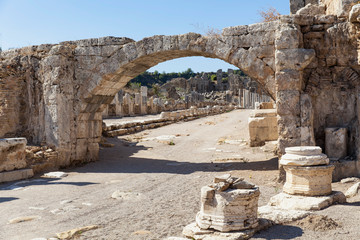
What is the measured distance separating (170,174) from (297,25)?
413 centimetres

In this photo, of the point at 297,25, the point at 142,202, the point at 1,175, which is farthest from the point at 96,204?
the point at 297,25

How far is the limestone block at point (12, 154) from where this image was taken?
23.5ft

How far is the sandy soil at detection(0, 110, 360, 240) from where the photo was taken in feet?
13.5

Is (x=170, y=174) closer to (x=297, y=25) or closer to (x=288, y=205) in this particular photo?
(x=288, y=205)

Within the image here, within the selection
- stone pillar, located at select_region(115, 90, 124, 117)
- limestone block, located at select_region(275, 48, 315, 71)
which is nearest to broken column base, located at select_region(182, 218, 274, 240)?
limestone block, located at select_region(275, 48, 315, 71)

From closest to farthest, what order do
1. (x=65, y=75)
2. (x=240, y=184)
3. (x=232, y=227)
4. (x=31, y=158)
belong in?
(x=232, y=227) < (x=240, y=184) < (x=31, y=158) < (x=65, y=75)

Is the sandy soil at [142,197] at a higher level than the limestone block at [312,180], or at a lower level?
lower

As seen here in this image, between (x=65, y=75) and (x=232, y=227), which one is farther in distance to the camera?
(x=65, y=75)

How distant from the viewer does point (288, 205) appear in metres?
4.91

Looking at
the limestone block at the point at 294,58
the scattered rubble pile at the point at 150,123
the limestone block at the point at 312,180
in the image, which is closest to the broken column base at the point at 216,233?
the limestone block at the point at 312,180

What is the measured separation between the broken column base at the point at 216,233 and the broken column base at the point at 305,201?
973 mm

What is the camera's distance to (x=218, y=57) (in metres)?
7.77

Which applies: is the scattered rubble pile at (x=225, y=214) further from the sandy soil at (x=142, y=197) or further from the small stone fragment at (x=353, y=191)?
the small stone fragment at (x=353, y=191)

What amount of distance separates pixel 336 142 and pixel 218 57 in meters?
3.11
